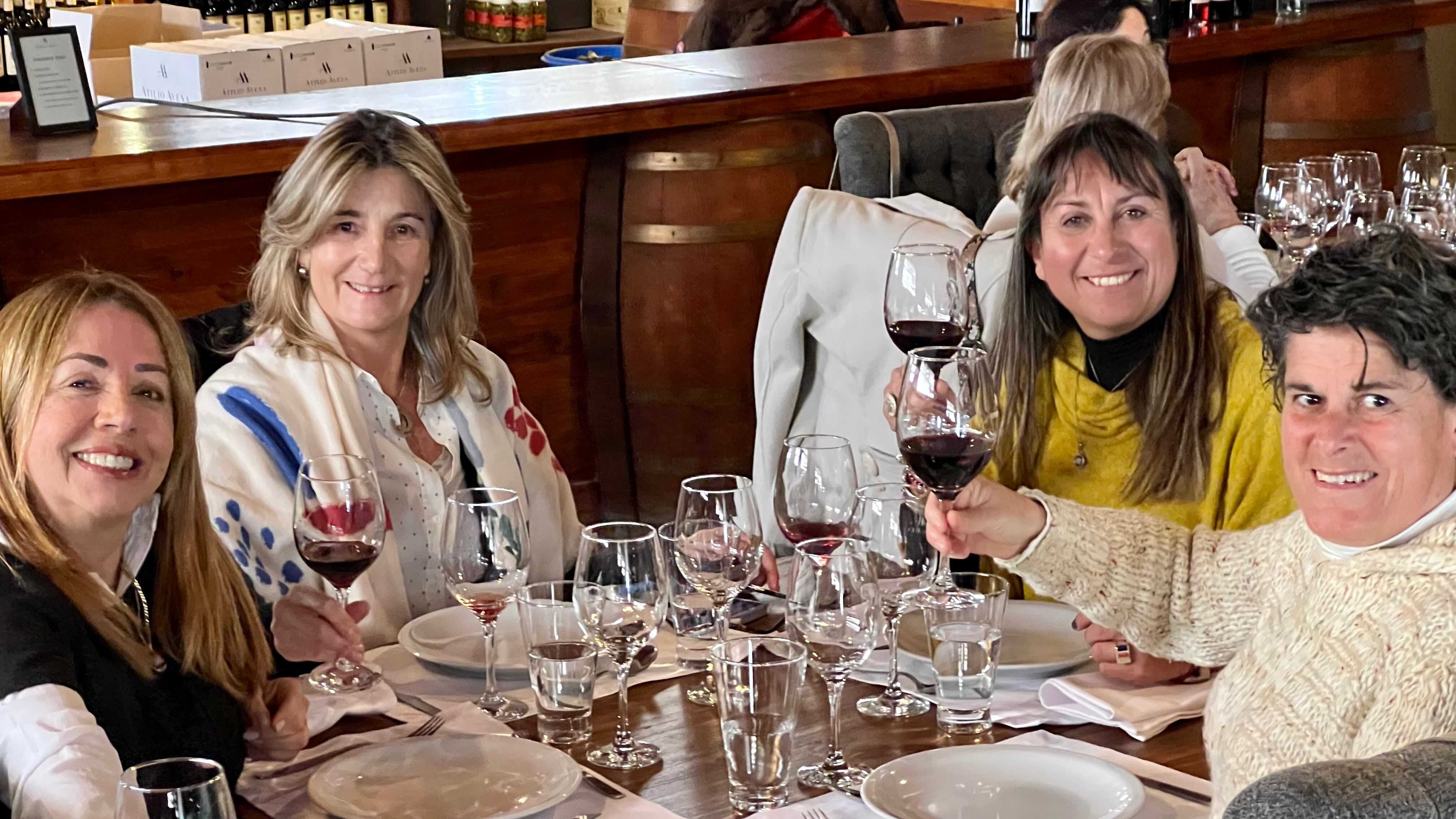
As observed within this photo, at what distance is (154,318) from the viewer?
1496 millimetres

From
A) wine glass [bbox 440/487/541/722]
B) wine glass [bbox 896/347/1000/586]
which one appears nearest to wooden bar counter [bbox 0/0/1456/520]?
wine glass [bbox 440/487/541/722]

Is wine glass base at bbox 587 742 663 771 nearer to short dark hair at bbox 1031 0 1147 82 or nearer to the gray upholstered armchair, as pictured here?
the gray upholstered armchair

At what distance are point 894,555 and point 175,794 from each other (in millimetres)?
726

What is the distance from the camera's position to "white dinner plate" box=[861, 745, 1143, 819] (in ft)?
4.23

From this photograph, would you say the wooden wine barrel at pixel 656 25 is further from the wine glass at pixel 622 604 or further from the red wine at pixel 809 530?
the wine glass at pixel 622 604

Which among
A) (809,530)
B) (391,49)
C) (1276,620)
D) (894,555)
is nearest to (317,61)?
(391,49)

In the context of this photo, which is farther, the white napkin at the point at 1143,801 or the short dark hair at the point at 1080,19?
the short dark hair at the point at 1080,19

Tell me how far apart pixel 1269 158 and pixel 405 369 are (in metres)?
2.98

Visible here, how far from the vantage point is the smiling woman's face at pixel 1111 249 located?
194 centimetres

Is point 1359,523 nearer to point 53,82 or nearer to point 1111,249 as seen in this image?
point 1111,249

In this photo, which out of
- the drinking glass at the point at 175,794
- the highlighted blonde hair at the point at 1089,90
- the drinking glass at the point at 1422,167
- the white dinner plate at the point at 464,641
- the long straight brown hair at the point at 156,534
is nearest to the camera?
the drinking glass at the point at 175,794

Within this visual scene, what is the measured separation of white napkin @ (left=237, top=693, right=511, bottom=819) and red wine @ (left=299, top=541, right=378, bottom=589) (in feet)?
0.45

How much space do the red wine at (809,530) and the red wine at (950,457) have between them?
14cm

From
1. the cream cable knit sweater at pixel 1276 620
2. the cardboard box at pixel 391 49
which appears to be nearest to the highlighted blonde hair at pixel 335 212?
the cream cable knit sweater at pixel 1276 620
